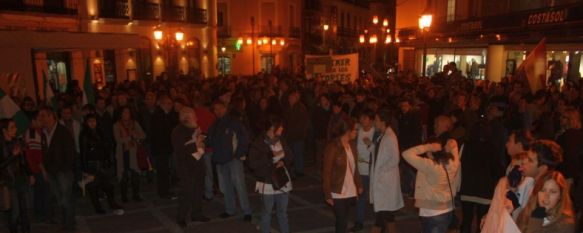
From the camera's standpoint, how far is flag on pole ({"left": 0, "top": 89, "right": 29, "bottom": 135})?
7492mm

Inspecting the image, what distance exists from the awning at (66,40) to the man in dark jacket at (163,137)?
13.8 ft

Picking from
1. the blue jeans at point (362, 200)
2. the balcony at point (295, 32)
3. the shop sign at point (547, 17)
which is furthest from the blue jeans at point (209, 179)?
the balcony at point (295, 32)

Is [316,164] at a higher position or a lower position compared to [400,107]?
lower

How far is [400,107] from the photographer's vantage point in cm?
863

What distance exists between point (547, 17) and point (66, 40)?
13298 mm

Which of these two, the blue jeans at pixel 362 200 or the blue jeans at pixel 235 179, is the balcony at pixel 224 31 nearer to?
the blue jeans at pixel 235 179

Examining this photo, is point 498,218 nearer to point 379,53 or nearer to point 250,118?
point 250,118

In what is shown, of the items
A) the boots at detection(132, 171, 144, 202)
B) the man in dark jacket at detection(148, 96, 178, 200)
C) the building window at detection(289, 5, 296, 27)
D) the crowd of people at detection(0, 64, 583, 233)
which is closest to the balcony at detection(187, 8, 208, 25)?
the building window at detection(289, 5, 296, 27)

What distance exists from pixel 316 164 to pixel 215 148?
4265mm

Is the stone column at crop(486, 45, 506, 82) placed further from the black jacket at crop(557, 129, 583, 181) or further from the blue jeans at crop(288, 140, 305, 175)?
the black jacket at crop(557, 129, 583, 181)

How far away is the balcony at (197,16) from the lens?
28.7 metres

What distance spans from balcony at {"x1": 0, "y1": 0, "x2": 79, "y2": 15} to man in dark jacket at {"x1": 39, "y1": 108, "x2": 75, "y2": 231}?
38.1ft

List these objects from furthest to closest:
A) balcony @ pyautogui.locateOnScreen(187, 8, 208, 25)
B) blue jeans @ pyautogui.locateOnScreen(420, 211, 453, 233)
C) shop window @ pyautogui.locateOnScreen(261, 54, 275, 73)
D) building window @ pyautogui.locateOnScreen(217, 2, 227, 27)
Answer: shop window @ pyautogui.locateOnScreen(261, 54, 275, 73) → building window @ pyautogui.locateOnScreen(217, 2, 227, 27) → balcony @ pyautogui.locateOnScreen(187, 8, 208, 25) → blue jeans @ pyautogui.locateOnScreen(420, 211, 453, 233)

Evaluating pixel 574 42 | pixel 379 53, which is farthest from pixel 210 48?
pixel 379 53
